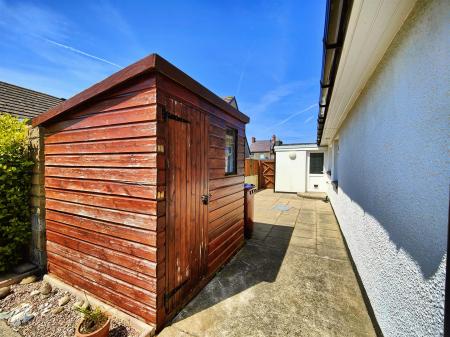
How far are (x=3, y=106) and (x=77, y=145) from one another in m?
7.09

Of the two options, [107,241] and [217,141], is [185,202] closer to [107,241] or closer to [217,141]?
[107,241]

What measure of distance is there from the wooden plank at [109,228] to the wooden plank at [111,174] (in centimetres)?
53

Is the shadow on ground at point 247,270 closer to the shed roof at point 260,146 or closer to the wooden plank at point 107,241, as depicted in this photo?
the wooden plank at point 107,241

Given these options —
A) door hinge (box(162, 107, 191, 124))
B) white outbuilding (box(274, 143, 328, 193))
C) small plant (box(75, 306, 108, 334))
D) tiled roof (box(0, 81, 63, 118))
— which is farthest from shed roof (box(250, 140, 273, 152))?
small plant (box(75, 306, 108, 334))

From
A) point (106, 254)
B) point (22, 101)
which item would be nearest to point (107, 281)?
point (106, 254)

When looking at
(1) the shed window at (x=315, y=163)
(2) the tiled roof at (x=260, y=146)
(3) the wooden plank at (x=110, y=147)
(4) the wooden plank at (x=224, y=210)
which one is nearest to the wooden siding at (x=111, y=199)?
(3) the wooden plank at (x=110, y=147)

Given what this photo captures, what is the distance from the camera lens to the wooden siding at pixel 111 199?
187 cm

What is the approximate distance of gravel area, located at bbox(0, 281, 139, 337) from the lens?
6.30 feet

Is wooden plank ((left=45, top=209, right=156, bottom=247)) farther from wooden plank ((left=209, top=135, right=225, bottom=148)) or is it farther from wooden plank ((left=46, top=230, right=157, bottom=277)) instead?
wooden plank ((left=209, top=135, right=225, bottom=148))

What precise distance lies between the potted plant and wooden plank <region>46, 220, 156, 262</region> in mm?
590

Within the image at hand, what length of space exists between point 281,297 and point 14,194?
14.1 ft

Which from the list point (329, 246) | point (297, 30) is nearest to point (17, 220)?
point (329, 246)

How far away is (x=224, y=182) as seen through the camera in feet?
10.4

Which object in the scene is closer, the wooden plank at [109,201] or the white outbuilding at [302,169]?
the wooden plank at [109,201]
